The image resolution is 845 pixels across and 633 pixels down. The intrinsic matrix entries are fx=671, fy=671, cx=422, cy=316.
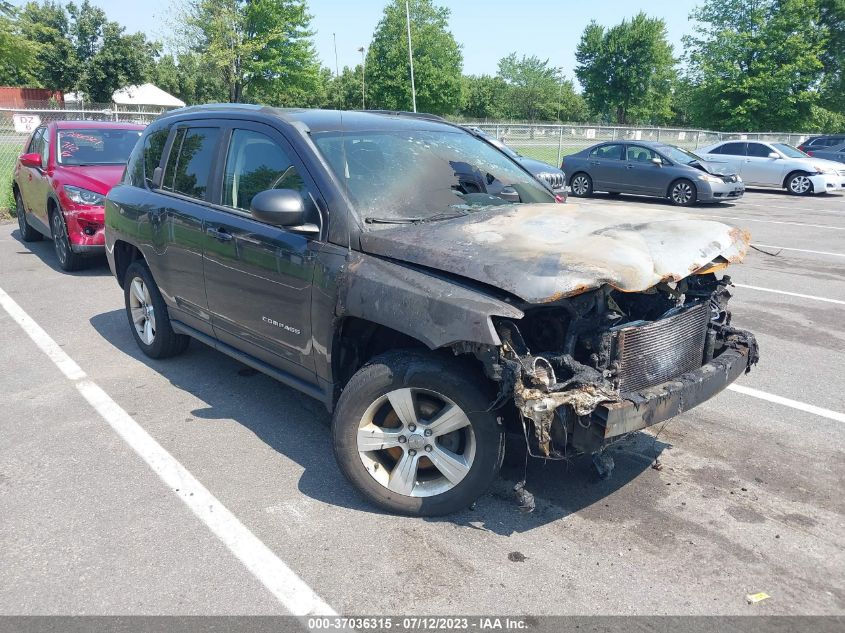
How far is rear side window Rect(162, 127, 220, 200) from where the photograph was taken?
4.52 metres

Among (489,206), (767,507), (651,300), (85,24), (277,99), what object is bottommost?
(767,507)

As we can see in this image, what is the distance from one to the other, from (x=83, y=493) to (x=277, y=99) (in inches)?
2000

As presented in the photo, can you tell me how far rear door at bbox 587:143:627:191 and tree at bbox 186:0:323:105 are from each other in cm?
3163

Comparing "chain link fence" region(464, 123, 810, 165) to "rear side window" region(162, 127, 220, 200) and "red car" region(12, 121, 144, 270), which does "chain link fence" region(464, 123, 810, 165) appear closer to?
"red car" region(12, 121, 144, 270)

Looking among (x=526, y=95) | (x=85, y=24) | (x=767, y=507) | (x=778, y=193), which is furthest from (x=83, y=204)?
(x=526, y=95)

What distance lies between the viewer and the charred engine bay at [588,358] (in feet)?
9.23

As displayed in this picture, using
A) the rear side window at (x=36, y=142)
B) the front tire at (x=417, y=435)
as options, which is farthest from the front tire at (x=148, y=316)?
the rear side window at (x=36, y=142)

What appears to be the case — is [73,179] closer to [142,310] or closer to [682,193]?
[142,310]

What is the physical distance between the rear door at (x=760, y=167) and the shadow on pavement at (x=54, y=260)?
18.5m

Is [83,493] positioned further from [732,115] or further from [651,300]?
[732,115]

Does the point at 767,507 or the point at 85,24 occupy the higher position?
the point at 85,24

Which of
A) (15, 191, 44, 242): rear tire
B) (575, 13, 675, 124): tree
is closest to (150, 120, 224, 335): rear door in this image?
(15, 191, 44, 242): rear tire

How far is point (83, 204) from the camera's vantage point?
851 centimetres

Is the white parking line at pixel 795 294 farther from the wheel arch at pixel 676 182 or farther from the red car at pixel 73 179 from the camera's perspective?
the wheel arch at pixel 676 182
